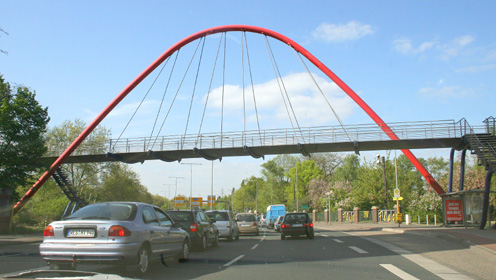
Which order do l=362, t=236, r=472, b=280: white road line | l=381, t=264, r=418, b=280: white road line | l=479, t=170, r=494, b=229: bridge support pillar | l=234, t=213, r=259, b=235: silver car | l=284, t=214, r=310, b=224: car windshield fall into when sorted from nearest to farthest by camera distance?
l=381, t=264, r=418, b=280: white road line → l=362, t=236, r=472, b=280: white road line → l=284, t=214, r=310, b=224: car windshield → l=479, t=170, r=494, b=229: bridge support pillar → l=234, t=213, r=259, b=235: silver car

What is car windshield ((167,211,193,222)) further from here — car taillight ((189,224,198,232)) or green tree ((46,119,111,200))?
Result: green tree ((46,119,111,200))

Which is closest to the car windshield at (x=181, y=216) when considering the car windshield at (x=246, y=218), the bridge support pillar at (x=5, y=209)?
the car windshield at (x=246, y=218)

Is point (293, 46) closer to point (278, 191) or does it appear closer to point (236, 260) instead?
point (236, 260)

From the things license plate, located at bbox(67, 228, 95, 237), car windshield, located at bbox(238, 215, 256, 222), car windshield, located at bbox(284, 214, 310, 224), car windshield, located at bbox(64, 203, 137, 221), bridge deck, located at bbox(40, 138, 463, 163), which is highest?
bridge deck, located at bbox(40, 138, 463, 163)

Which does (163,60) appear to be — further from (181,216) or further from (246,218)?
(181,216)

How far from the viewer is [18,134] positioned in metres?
30.7

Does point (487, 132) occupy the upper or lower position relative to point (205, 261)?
upper

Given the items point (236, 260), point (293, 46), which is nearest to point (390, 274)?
point (236, 260)

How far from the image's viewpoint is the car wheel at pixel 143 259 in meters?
8.88

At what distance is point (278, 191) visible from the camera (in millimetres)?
112625

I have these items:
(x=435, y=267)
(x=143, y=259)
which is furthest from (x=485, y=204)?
(x=143, y=259)

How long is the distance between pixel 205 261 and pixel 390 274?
16.6 feet

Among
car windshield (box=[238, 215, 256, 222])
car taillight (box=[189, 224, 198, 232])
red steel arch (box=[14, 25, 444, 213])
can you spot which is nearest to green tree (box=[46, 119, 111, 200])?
red steel arch (box=[14, 25, 444, 213])

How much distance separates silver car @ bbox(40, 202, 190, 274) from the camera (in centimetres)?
837
